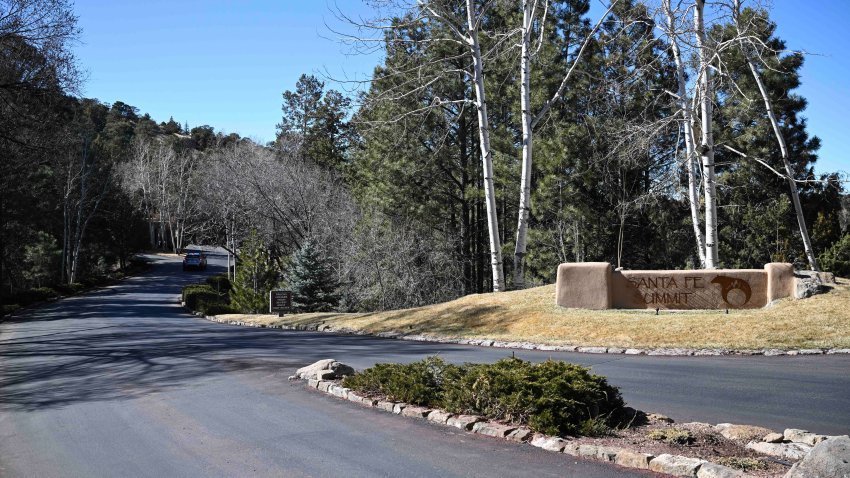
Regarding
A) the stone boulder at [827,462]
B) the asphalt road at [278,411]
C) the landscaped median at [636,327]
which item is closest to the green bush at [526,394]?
the asphalt road at [278,411]

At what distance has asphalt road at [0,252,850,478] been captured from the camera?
6.51m

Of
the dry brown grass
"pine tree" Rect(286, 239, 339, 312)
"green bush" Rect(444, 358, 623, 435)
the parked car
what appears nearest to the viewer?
"green bush" Rect(444, 358, 623, 435)

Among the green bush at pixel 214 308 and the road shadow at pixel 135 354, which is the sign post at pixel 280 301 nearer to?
the road shadow at pixel 135 354

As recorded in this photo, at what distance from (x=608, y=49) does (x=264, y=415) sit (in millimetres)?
26663

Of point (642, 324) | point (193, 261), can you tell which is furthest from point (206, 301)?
point (193, 261)

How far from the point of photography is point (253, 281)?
3819 cm

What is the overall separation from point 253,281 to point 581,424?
33.2m

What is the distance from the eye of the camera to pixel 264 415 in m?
8.73

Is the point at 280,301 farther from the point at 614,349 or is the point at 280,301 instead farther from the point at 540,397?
the point at 540,397

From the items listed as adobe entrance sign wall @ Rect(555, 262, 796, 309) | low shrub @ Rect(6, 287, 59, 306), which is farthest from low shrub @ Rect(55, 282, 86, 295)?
adobe entrance sign wall @ Rect(555, 262, 796, 309)

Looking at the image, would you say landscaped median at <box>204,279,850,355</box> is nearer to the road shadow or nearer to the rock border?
the rock border

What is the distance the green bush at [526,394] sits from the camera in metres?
7.08

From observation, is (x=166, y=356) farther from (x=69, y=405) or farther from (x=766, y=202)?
(x=766, y=202)

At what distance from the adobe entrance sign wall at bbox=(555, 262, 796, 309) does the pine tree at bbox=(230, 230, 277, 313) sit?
21749 mm
